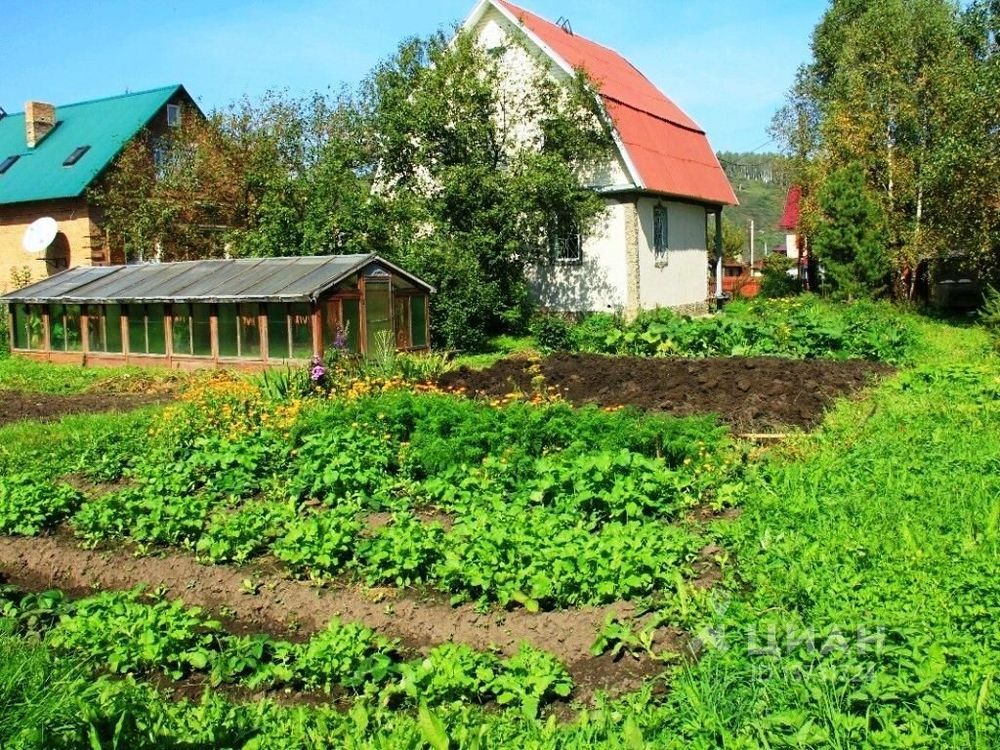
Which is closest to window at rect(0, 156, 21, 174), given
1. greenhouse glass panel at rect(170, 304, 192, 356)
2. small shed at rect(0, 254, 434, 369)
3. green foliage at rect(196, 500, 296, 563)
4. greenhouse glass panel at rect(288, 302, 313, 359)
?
small shed at rect(0, 254, 434, 369)

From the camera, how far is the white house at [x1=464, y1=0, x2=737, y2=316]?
79.9 feet

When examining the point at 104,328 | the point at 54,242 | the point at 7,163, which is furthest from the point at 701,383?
the point at 7,163

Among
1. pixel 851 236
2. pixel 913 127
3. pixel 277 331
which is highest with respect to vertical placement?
pixel 913 127

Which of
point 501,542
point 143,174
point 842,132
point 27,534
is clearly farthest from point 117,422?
point 842,132

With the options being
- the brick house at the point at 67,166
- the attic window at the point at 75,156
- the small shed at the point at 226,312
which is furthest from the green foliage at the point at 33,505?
the attic window at the point at 75,156

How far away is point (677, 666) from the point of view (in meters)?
4.99

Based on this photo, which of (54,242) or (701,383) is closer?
(701,383)

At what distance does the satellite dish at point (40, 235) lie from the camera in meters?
28.6

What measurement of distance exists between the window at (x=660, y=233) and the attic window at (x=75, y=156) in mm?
20404

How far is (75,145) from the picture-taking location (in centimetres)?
3391

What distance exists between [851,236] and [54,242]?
85.0 feet

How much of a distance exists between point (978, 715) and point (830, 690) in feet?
1.91

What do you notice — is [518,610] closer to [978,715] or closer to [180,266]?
[978,715]

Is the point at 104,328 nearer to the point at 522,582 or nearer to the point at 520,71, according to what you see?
the point at 520,71
